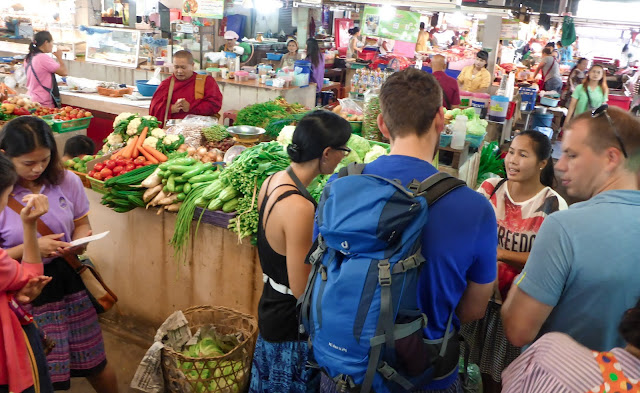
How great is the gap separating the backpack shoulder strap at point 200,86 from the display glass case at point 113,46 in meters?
4.10

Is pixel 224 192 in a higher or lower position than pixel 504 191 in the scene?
lower

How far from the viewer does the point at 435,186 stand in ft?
5.56

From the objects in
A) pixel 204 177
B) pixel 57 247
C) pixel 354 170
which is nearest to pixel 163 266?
pixel 204 177

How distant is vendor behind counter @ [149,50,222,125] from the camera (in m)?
5.89

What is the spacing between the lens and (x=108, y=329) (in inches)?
162

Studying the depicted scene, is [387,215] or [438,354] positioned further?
[438,354]

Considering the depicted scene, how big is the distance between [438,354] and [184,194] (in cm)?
238

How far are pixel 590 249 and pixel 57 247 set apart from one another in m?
2.45

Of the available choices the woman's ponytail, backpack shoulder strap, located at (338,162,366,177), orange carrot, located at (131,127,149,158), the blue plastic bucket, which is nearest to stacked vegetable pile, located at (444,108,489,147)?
orange carrot, located at (131,127,149,158)

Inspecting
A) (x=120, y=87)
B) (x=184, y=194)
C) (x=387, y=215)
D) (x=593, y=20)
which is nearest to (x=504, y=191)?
(x=387, y=215)

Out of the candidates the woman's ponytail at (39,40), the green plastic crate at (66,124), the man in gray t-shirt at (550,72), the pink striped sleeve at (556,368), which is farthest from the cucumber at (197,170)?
the man in gray t-shirt at (550,72)

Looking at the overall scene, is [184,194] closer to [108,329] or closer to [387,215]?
[108,329]

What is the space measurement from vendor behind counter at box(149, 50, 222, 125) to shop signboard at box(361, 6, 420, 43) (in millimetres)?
2546

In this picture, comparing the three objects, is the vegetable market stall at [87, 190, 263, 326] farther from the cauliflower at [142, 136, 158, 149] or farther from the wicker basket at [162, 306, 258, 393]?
the cauliflower at [142, 136, 158, 149]
